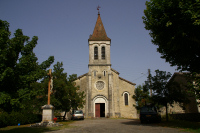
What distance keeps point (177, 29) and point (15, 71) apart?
10.1m

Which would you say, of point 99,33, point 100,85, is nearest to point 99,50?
point 99,33

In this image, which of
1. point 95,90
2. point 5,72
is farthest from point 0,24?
point 95,90

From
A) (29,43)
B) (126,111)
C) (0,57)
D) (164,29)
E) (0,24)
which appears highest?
(164,29)

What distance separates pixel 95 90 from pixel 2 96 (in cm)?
2276

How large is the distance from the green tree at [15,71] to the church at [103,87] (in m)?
20.7

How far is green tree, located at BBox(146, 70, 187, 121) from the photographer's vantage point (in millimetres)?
15984

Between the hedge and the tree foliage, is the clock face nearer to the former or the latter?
the hedge

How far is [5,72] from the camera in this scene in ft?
23.6

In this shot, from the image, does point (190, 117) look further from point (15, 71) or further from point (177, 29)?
point (15, 71)

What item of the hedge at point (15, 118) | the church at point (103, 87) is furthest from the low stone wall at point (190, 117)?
the hedge at point (15, 118)

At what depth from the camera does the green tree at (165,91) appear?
52.4ft

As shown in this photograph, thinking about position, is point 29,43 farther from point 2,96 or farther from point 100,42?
point 100,42

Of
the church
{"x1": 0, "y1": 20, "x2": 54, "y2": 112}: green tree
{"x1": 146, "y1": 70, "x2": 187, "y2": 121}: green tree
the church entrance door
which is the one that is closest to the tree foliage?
{"x1": 146, "y1": 70, "x2": 187, "y2": 121}: green tree

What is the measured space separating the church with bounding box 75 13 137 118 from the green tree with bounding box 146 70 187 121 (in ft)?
41.5
